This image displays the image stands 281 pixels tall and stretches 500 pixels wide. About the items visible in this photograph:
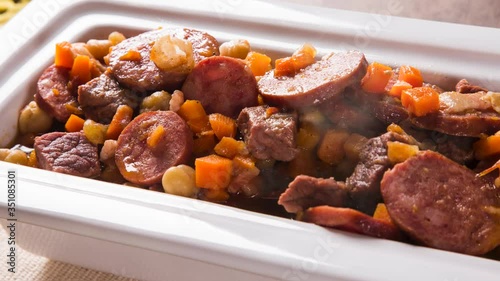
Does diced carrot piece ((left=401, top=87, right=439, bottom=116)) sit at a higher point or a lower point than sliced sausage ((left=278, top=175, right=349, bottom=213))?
higher

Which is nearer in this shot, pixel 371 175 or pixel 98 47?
pixel 371 175

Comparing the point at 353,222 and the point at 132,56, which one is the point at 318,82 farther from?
the point at 132,56

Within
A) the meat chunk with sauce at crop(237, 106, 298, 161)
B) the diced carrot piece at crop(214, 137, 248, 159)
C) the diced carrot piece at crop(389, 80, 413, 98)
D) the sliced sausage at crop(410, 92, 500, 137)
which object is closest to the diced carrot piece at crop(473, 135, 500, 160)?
the sliced sausage at crop(410, 92, 500, 137)

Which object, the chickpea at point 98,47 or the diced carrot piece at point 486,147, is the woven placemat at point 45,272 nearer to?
the chickpea at point 98,47

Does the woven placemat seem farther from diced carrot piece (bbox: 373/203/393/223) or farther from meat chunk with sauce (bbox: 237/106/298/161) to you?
diced carrot piece (bbox: 373/203/393/223)

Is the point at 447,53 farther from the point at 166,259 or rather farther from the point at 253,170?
the point at 166,259

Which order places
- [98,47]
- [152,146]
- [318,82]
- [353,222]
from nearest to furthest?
1. [353,222]
2. [318,82]
3. [152,146]
4. [98,47]

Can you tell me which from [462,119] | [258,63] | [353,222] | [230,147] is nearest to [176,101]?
[230,147]
